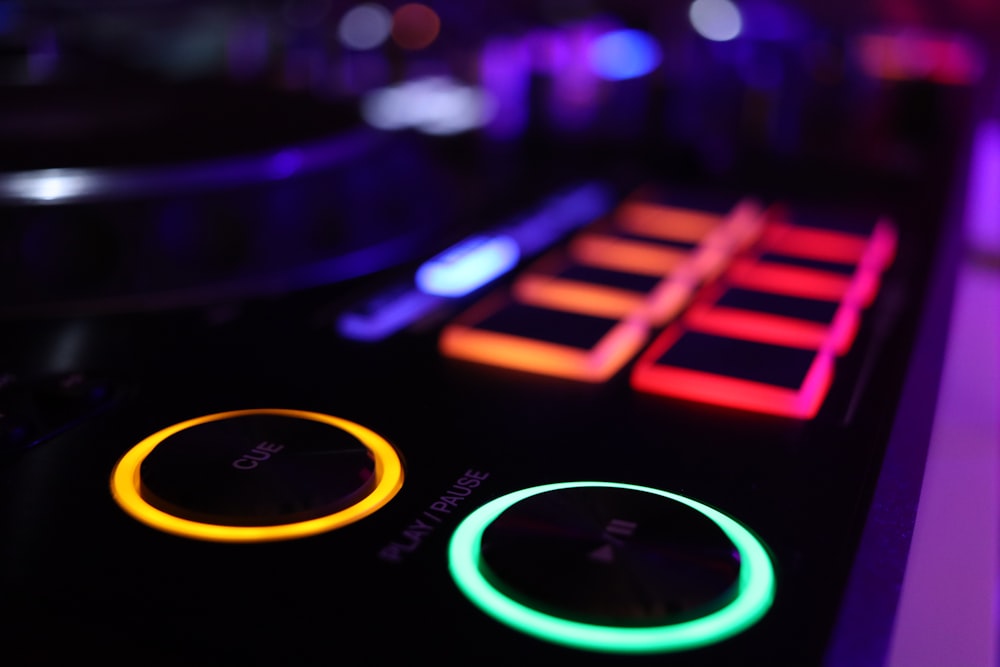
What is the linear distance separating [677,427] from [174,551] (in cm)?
19

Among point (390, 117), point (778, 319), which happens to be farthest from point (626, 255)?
point (390, 117)

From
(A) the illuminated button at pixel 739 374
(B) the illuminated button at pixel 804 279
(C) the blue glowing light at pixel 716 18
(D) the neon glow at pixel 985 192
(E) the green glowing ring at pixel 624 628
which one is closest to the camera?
(E) the green glowing ring at pixel 624 628

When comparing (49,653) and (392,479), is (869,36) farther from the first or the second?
(49,653)

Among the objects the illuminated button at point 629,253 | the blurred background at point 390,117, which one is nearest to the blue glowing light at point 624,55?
the blurred background at point 390,117

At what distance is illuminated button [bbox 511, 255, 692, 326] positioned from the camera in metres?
0.50

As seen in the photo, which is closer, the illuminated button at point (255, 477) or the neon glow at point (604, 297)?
the illuminated button at point (255, 477)

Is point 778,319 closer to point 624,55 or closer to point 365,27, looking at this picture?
point 624,55

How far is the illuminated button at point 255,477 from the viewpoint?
1.01ft

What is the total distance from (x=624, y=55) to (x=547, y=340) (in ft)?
1.61

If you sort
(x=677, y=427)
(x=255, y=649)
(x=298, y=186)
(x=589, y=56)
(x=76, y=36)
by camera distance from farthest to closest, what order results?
(x=76, y=36), (x=589, y=56), (x=298, y=186), (x=677, y=427), (x=255, y=649)

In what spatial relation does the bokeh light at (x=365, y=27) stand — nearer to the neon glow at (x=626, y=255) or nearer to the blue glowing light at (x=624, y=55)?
the blue glowing light at (x=624, y=55)

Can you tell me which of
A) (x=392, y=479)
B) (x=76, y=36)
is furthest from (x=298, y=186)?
(x=76, y=36)

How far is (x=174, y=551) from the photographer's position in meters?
0.30

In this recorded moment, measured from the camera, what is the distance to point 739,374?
1.38ft
